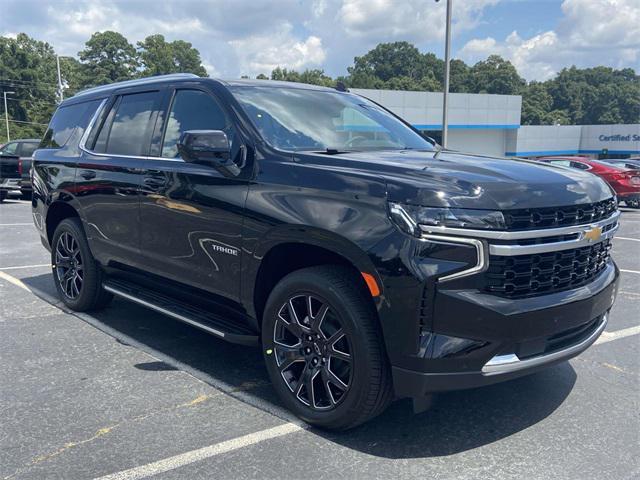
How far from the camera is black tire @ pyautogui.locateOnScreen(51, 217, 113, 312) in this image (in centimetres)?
553

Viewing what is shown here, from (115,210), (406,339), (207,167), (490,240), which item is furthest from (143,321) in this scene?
(490,240)

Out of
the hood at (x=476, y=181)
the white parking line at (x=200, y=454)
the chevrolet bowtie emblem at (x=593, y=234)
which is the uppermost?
the hood at (x=476, y=181)

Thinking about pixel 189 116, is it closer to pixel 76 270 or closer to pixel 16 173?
pixel 76 270

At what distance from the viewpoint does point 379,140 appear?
4.47 meters

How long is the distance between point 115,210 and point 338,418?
109 inches

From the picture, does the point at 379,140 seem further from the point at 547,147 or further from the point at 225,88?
the point at 547,147

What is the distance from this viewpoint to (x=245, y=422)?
3.50 metres

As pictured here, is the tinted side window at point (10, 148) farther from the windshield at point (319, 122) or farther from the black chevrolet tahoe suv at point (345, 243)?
the windshield at point (319, 122)

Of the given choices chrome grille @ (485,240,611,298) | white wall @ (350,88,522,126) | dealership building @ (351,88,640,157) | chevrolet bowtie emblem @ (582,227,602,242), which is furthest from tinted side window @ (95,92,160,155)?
white wall @ (350,88,522,126)

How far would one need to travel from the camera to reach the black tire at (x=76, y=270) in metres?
5.53

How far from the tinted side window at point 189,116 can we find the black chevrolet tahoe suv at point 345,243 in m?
0.02

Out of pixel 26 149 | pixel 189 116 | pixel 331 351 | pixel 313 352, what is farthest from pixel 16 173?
pixel 331 351

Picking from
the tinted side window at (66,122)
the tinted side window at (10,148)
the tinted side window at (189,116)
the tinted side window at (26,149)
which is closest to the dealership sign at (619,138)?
the tinted side window at (26,149)

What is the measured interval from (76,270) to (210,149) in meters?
2.77
